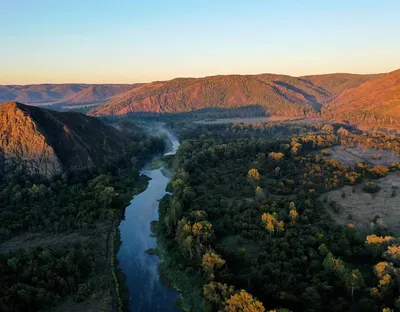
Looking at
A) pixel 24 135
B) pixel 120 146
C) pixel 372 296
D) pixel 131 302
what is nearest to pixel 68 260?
pixel 131 302

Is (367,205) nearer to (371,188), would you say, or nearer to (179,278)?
(371,188)

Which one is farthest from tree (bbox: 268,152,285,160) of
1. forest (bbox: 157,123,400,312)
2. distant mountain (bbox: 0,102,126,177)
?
distant mountain (bbox: 0,102,126,177)

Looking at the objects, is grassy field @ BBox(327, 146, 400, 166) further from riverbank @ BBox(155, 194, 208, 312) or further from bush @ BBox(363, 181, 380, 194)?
riverbank @ BBox(155, 194, 208, 312)

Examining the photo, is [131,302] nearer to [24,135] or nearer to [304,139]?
[24,135]

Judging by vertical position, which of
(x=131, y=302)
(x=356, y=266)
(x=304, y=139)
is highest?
(x=304, y=139)

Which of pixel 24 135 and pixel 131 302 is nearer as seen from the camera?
pixel 131 302

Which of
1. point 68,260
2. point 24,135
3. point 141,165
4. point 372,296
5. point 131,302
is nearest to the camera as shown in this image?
point 372,296
